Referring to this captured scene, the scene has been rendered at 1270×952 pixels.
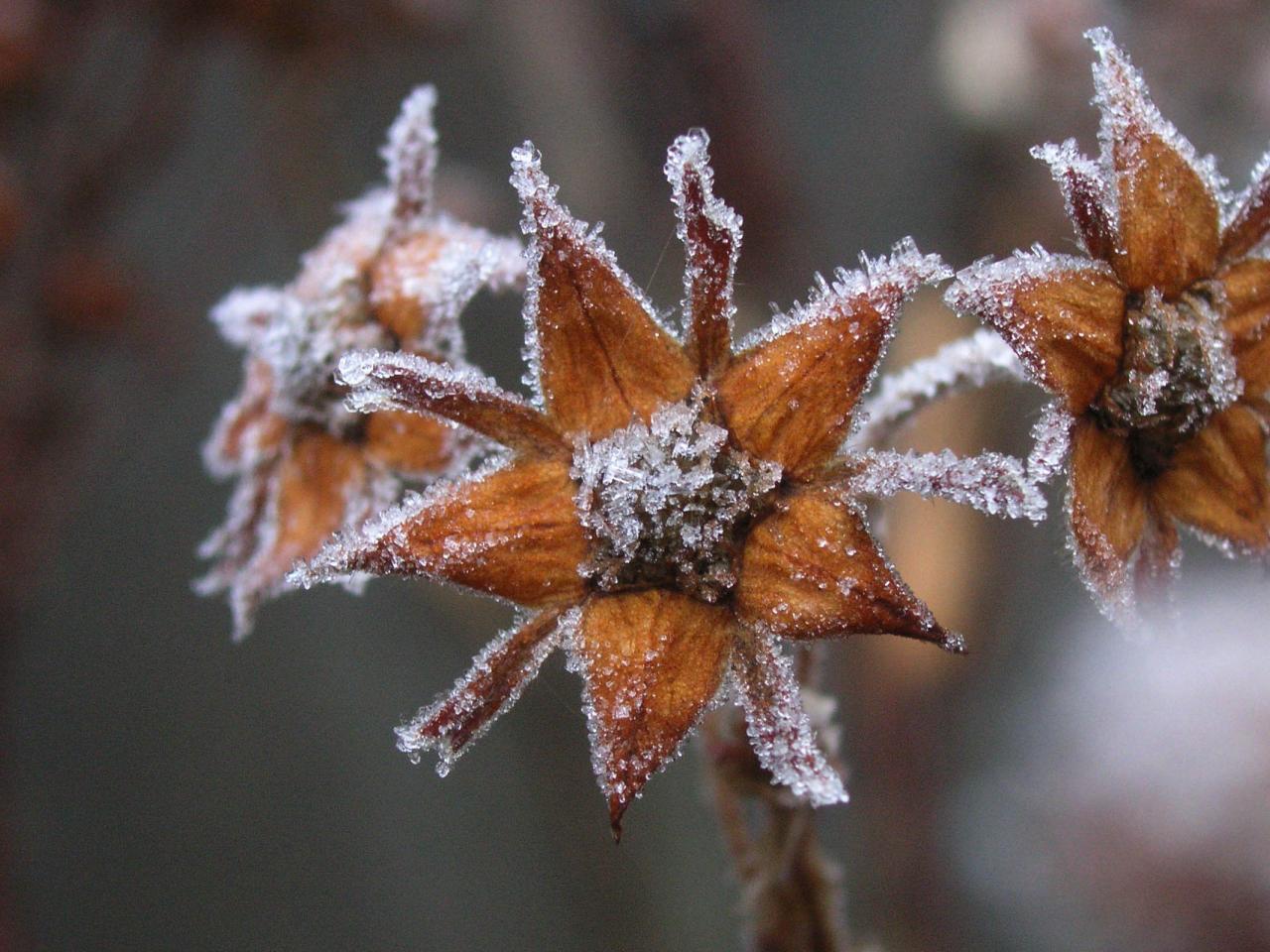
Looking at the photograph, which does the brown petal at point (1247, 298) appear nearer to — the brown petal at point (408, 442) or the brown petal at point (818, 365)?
the brown petal at point (818, 365)

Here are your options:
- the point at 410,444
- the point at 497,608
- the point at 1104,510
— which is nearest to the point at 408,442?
the point at 410,444

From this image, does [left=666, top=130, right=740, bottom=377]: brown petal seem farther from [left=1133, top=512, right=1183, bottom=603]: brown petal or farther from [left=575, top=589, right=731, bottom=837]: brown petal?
[left=1133, top=512, right=1183, bottom=603]: brown petal

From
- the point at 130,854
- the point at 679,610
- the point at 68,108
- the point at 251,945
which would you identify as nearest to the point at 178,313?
the point at 68,108

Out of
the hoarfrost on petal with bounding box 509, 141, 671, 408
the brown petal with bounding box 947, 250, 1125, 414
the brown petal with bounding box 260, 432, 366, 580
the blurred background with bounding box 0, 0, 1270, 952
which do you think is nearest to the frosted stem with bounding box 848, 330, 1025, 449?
the brown petal with bounding box 947, 250, 1125, 414

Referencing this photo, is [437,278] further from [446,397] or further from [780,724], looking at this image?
[780,724]

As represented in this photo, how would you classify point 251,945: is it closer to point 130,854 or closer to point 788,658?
point 130,854

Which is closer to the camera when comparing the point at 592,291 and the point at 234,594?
the point at 592,291
